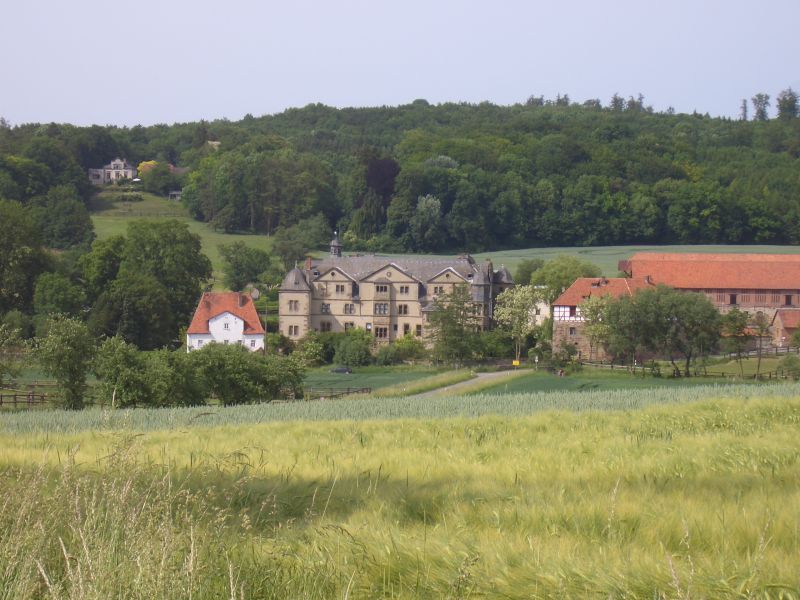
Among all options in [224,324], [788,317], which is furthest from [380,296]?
[788,317]

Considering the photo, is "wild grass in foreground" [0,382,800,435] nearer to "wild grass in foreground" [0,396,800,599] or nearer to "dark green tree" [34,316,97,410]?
"dark green tree" [34,316,97,410]

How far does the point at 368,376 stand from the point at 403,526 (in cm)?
5221

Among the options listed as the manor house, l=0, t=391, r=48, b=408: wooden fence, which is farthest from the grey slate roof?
l=0, t=391, r=48, b=408: wooden fence

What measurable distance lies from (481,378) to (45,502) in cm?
5120

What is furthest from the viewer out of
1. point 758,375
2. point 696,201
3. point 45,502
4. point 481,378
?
point 696,201

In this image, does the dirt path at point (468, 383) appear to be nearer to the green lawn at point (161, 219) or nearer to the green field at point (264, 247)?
the green field at point (264, 247)

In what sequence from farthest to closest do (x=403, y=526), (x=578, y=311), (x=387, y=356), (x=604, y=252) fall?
(x=604, y=252)
(x=578, y=311)
(x=387, y=356)
(x=403, y=526)

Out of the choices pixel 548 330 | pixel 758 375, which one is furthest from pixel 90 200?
pixel 758 375

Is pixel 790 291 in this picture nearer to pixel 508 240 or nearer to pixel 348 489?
pixel 508 240

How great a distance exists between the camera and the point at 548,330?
73625 mm

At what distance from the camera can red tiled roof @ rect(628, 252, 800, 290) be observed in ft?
263

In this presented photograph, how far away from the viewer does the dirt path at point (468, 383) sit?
165 ft

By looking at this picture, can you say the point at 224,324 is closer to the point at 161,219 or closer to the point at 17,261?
the point at 17,261

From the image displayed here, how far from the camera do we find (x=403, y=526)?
10234 millimetres
